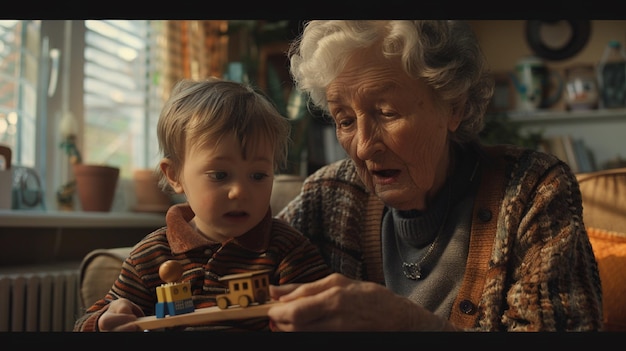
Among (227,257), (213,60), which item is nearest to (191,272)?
(227,257)

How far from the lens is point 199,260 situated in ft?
2.98

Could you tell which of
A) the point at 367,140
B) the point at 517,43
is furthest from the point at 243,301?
the point at 517,43

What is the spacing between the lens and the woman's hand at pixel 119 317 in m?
0.82

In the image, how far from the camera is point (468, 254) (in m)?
1.14

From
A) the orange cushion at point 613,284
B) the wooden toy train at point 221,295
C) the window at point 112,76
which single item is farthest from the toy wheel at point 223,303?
the window at point 112,76

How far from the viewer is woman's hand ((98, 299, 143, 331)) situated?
815 mm

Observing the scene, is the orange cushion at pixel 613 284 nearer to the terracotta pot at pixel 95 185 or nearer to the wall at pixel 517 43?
the terracotta pot at pixel 95 185

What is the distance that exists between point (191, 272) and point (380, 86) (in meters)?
0.40

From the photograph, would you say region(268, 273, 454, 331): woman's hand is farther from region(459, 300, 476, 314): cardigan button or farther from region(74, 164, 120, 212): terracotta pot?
region(74, 164, 120, 212): terracotta pot

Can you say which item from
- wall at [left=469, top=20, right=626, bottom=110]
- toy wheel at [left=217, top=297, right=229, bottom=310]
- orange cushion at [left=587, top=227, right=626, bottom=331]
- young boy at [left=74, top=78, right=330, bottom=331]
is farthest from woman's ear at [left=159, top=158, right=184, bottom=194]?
wall at [left=469, top=20, right=626, bottom=110]

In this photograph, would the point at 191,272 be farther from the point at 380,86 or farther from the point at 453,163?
the point at 453,163

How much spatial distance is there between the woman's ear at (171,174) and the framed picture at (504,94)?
3219mm

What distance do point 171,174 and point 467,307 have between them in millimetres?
514

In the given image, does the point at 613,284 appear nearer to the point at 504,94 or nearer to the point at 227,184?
the point at 227,184
